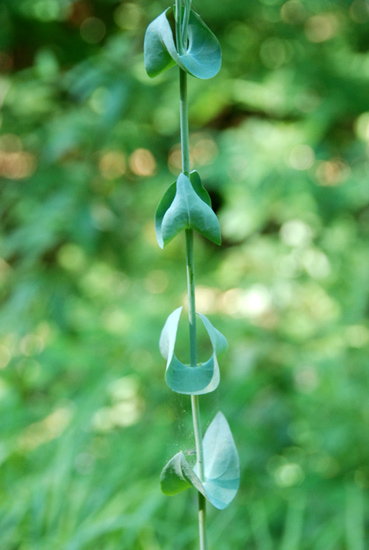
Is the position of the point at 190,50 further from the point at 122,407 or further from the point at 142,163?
the point at 142,163

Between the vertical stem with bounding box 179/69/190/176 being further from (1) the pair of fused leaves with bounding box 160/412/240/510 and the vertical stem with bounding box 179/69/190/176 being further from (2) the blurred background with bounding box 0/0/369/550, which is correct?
(2) the blurred background with bounding box 0/0/369/550

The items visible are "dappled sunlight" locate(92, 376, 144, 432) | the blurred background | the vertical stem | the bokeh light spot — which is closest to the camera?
the vertical stem

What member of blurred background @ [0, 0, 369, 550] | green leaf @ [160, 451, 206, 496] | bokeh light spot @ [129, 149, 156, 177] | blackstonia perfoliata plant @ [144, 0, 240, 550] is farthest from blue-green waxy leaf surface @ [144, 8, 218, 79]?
bokeh light spot @ [129, 149, 156, 177]

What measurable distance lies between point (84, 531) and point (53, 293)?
2.51 ft

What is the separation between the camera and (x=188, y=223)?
0.19m

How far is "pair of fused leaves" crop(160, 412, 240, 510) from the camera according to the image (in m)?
0.20

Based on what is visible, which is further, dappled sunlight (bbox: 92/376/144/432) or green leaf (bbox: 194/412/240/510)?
dappled sunlight (bbox: 92/376/144/432)

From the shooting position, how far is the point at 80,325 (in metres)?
1.46

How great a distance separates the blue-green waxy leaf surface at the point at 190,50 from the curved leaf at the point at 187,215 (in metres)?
0.04

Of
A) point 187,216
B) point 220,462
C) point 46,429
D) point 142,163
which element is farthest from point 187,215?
point 142,163

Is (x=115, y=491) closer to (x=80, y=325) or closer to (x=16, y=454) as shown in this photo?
(x=16, y=454)

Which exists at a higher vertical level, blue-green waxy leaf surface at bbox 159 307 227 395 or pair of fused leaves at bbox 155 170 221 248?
pair of fused leaves at bbox 155 170 221 248

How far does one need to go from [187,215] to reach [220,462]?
0.35 ft

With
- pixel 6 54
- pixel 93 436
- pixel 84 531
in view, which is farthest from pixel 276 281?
pixel 6 54
